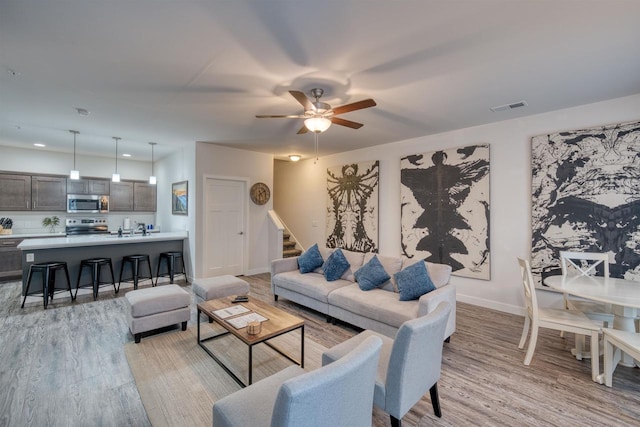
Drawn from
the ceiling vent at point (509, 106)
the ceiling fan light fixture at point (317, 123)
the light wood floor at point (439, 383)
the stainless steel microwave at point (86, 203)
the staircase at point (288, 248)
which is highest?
the ceiling vent at point (509, 106)

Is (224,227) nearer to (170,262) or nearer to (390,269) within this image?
(170,262)

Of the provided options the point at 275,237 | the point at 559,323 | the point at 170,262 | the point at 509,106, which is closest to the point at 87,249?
the point at 170,262

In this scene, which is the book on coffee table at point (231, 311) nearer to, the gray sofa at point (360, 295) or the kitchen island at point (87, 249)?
the gray sofa at point (360, 295)

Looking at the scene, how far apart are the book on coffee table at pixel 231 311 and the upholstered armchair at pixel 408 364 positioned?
49.7 inches

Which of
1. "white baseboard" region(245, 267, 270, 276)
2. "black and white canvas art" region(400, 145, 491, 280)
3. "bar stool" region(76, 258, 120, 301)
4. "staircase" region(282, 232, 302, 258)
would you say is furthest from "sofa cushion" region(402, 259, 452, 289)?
"bar stool" region(76, 258, 120, 301)

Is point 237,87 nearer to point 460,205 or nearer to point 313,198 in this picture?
point 460,205

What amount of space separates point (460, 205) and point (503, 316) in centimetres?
173

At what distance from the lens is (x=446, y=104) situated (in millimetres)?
3523

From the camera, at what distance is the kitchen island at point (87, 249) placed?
4.37m

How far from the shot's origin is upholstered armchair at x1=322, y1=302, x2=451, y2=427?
5.30ft

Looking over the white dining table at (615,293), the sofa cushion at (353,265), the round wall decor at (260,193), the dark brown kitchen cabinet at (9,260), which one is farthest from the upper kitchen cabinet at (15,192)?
the white dining table at (615,293)

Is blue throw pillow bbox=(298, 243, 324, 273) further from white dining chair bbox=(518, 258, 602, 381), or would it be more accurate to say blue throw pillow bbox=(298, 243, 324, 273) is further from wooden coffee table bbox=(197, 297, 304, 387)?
white dining chair bbox=(518, 258, 602, 381)

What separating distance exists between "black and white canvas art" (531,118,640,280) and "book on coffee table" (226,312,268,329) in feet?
12.3

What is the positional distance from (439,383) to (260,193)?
5.01m
